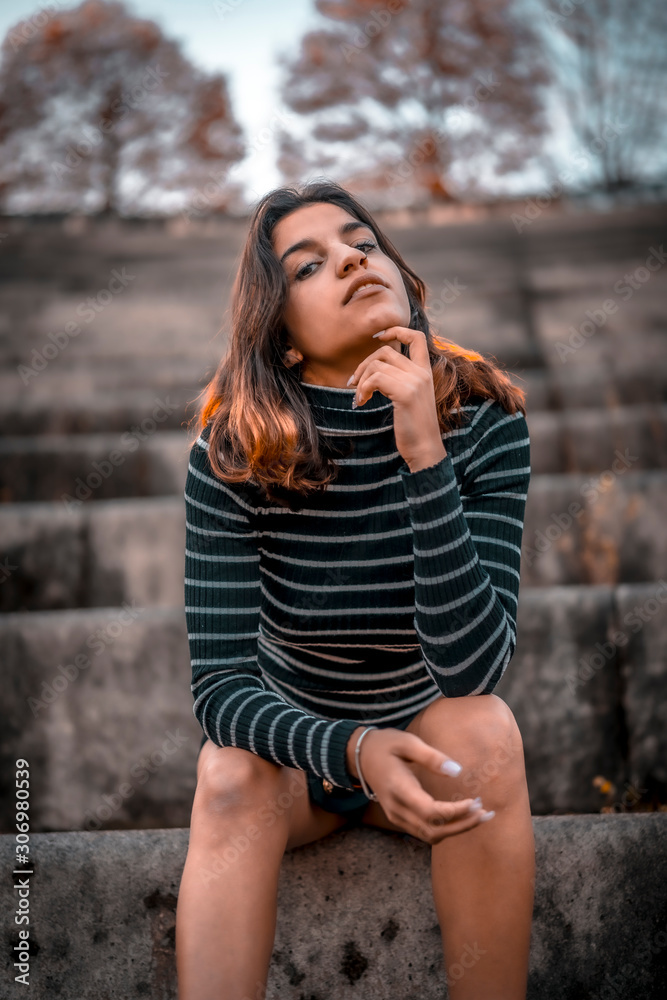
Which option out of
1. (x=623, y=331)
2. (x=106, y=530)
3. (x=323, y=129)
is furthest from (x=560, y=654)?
(x=323, y=129)

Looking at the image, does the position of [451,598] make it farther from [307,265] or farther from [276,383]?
[307,265]

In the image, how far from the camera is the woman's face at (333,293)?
124cm

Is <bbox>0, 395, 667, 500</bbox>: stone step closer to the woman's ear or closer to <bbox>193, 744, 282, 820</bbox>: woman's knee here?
the woman's ear

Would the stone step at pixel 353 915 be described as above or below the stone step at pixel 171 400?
below

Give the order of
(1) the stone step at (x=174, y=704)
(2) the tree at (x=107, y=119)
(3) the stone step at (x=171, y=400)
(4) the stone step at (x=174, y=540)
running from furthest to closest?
(2) the tree at (x=107, y=119) < (3) the stone step at (x=171, y=400) < (4) the stone step at (x=174, y=540) < (1) the stone step at (x=174, y=704)

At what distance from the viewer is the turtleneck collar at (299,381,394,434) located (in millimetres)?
1279

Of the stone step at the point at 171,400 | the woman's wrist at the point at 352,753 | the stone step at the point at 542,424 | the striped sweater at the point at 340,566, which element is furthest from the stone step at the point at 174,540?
the woman's wrist at the point at 352,753

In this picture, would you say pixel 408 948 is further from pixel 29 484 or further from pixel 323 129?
pixel 323 129

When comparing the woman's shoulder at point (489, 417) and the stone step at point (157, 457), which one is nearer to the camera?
the woman's shoulder at point (489, 417)

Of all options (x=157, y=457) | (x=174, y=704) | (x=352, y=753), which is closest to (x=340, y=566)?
(x=352, y=753)

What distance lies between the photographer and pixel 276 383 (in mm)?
1329

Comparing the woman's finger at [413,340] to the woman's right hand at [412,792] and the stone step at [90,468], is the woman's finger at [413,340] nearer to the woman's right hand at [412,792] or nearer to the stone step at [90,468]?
the woman's right hand at [412,792]

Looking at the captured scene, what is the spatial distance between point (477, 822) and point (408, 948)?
52 centimetres

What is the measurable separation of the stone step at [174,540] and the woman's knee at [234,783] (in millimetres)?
1657
